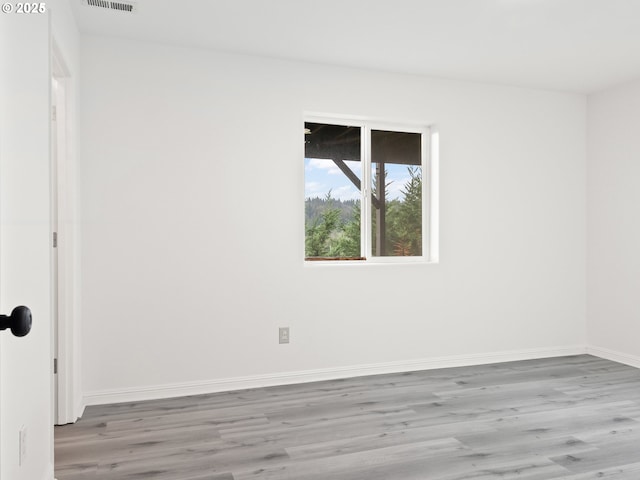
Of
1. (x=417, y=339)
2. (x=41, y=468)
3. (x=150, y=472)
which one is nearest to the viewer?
(x=41, y=468)

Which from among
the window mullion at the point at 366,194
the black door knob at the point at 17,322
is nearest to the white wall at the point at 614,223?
the window mullion at the point at 366,194

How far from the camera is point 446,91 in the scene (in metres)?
4.35

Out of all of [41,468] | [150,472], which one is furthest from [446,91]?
[41,468]

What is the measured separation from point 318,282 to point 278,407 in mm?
1058

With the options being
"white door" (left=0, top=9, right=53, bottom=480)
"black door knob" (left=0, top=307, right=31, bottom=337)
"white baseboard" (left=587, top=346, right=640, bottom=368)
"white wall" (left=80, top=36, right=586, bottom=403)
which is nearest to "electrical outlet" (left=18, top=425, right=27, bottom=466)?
"white door" (left=0, top=9, right=53, bottom=480)

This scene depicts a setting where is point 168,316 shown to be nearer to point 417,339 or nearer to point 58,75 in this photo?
point 58,75

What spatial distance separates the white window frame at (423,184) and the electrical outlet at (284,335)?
599 millimetres

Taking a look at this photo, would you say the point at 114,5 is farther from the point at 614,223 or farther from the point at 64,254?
the point at 614,223

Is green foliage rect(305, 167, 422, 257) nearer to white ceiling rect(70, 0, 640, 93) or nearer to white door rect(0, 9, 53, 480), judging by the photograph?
white ceiling rect(70, 0, 640, 93)

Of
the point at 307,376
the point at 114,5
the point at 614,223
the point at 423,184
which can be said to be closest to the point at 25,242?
the point at 114,5

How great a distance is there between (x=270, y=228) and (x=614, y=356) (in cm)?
349

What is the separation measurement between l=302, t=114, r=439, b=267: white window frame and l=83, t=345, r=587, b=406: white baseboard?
89 centimetres

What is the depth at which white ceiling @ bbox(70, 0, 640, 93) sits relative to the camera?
118 inches

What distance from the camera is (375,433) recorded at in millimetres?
2840
